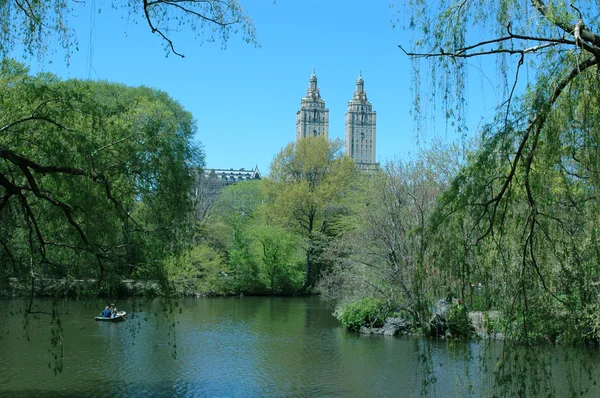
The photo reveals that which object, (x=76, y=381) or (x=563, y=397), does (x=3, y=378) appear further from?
(x=563, y=397)

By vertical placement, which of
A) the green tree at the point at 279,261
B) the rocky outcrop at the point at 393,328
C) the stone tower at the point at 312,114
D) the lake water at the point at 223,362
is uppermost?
the stone tower at the point at 312,114

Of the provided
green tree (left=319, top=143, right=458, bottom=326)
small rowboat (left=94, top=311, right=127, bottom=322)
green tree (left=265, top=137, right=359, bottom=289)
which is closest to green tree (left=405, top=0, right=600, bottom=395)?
green tree (left=319, top=143, right=458, bottom=326)

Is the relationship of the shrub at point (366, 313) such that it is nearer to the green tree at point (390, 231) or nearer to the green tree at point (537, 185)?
the green tree at point (390, 231)

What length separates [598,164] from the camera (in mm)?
4172

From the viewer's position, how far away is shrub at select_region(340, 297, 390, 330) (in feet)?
61.3

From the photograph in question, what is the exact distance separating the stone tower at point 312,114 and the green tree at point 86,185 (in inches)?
3099

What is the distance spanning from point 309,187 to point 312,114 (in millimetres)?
56099

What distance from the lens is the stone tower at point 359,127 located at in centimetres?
5503

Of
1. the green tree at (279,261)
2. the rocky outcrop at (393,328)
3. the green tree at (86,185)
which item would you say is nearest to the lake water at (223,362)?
the rocky outcrop at (393,328)

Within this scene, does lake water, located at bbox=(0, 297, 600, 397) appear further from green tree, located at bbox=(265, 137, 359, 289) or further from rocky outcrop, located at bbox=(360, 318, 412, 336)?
green tree, located at bbox=(265, 137, 359, 289)

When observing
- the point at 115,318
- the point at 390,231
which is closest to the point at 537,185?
the point at 390,231

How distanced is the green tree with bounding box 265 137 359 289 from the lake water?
1196 cm

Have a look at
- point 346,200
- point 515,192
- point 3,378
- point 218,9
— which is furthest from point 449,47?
point 346,200

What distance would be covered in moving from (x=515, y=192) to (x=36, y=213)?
18.3ft
